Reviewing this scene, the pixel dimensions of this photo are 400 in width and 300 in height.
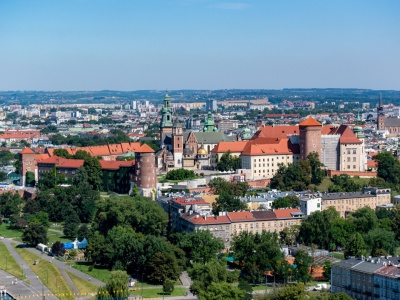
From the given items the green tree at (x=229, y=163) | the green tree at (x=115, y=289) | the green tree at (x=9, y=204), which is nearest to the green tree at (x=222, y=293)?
the green tree at (x=115, y=289)

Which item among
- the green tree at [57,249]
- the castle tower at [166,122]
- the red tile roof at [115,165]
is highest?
the castle tower at [166,122]

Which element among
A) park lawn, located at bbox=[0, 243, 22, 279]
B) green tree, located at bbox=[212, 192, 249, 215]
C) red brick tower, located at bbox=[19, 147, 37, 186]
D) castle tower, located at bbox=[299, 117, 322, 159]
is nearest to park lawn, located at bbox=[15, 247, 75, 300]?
park lawn, located at bbox=[0, 243, 22, 279]

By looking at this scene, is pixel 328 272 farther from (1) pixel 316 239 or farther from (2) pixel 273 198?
(2) pixel 273 198

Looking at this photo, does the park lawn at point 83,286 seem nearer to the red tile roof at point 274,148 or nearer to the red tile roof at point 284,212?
the red tile roof at point 284,212

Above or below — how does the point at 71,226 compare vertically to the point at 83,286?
above

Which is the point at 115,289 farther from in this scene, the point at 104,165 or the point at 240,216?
the point at 104,165

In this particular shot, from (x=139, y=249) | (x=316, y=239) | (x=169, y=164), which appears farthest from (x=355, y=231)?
(x=169, y=164)

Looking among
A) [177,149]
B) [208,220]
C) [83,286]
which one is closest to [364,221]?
[208,220]
